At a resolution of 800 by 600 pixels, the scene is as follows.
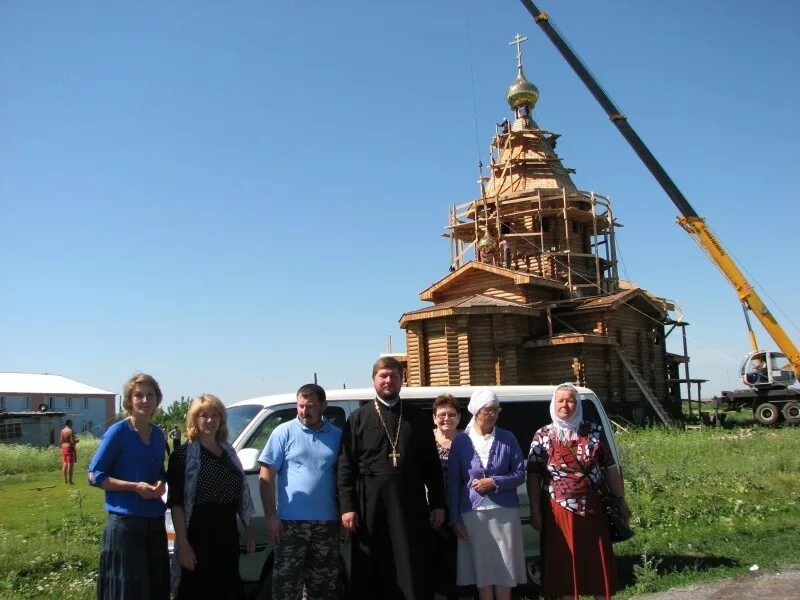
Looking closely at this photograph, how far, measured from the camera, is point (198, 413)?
495 cm

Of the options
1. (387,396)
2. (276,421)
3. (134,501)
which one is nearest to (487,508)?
(387,396)

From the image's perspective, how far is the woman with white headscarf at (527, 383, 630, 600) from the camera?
5.43m

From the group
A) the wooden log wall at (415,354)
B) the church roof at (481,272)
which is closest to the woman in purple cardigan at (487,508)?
the wooden log wall at (415,354)

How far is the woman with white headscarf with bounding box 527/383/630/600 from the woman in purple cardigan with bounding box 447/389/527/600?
247mm

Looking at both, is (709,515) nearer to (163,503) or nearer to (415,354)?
(163,503)

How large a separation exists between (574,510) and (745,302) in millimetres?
Answer: 24484

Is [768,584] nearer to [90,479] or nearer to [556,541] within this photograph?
[556,541]

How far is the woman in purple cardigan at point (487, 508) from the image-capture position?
5371 millimetres

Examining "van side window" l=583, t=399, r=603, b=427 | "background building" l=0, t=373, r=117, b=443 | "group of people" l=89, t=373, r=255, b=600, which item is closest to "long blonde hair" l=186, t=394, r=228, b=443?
"group of people" l=89, t=373, r=255, b=600

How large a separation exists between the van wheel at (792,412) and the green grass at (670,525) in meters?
10.5

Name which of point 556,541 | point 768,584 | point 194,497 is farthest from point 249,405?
point 768,584

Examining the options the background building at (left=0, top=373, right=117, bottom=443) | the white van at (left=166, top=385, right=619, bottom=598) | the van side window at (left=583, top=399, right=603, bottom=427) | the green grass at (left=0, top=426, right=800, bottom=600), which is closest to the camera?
the white van at (left=166, top=385, right=619, bottom=598)

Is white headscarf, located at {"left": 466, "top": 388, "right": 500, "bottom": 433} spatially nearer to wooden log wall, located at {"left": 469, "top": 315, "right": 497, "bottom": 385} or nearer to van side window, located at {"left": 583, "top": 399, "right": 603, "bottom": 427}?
van side window, located at {"left": 583, "top": 399, "right": 603, "bottom": 427}

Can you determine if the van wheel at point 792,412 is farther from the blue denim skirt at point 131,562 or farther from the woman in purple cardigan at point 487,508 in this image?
the blue denim skirt at point 131,562
